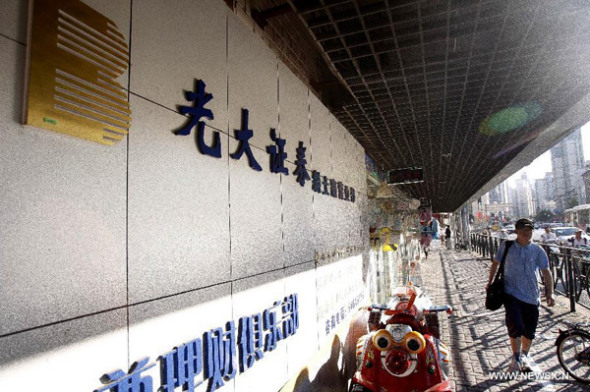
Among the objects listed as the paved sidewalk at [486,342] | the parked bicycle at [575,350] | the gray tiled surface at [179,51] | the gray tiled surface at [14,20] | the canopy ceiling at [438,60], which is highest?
the canopy ceiling at [438,60]

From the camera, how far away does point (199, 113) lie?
2291 mm

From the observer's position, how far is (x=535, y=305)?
4.58m

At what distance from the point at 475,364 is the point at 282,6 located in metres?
5.35

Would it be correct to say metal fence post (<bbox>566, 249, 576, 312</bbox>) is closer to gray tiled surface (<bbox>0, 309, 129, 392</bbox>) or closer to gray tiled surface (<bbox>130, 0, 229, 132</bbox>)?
gray tiled surface (<bbox>130, 0, 229, 132</bbox>)

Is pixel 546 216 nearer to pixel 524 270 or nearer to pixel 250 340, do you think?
pixel 524 270

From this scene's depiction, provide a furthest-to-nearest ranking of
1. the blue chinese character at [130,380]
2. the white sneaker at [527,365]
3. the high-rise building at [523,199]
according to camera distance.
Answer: the high-rise building at [523,199] → the white sneaker at [527,365] → the blue chinese character at [130,380]

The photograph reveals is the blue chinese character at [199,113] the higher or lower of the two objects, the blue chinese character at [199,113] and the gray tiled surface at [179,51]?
the lower

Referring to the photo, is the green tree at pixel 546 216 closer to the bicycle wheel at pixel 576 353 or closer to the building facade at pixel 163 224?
the bicycle wheel at pixel 576 353

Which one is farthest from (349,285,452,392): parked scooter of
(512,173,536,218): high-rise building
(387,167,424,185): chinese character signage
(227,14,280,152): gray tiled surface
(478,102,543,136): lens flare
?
(512,173,536,218): high-rise building

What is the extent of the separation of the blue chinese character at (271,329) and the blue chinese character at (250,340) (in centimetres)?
11

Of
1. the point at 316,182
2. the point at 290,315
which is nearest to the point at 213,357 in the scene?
the point at 290,315

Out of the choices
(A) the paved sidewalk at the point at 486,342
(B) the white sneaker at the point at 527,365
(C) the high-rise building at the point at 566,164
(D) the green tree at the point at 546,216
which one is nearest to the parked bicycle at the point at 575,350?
(A) the paved sidewalk at the point at 486,342

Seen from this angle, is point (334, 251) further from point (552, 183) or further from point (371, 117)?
point (552, 183)

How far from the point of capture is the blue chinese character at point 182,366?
191 cm
